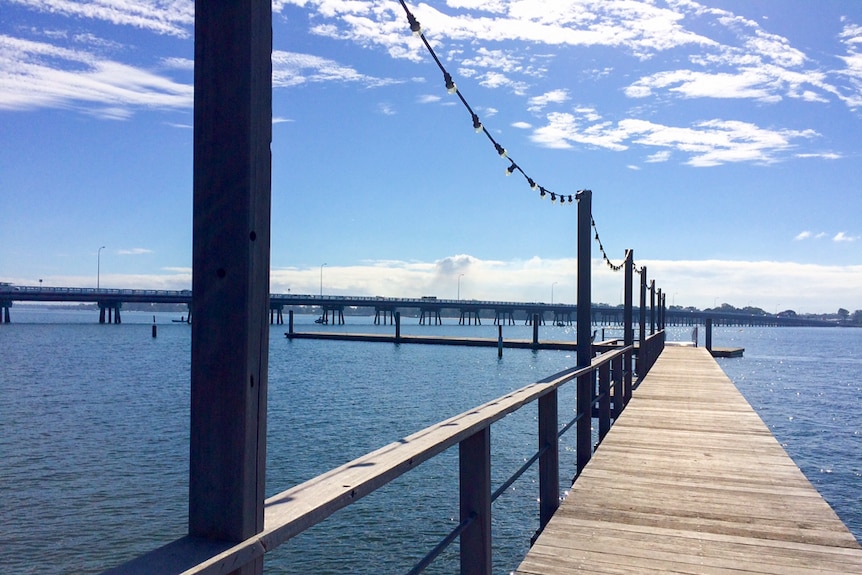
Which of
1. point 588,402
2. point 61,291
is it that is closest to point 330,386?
point 588,402

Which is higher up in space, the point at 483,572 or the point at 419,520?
the point at 483,572

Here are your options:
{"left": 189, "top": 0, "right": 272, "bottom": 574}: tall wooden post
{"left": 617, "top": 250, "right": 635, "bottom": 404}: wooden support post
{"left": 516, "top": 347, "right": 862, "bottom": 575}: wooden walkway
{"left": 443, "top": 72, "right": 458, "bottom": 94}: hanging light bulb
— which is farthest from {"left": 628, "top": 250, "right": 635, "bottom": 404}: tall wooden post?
{"left": 189, "top": 0, "right": 272, "bottom": 574}: tall wooden post

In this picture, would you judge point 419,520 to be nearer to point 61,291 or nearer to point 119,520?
point 119,520

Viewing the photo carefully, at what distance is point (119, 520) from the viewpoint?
9969 millimetres

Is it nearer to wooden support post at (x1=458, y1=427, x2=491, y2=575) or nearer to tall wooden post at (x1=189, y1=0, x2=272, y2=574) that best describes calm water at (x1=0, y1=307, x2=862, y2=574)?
wooden support post at (x1=458, y1=427, x2=491, y2=575)

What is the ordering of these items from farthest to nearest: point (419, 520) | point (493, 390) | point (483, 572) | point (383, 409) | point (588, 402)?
point (493, 390) < point (383, 409) < point (419, 520) < point (588, 402) < point (483, 572)

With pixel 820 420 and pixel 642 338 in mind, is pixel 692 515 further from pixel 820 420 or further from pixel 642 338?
pixel 820 420

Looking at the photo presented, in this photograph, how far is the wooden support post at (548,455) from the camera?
461 centimetres

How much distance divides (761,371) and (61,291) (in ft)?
286

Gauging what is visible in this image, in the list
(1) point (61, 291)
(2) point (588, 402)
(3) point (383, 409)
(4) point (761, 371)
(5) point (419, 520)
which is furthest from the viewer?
(1) point (61, 291)

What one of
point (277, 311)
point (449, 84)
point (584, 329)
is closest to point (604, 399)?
point (584, 329)

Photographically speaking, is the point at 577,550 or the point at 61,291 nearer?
the point at 577,550

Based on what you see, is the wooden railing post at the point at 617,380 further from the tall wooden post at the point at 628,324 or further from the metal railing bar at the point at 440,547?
the metal railing bar at the point at 440,547

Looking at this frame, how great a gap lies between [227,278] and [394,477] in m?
0.99
